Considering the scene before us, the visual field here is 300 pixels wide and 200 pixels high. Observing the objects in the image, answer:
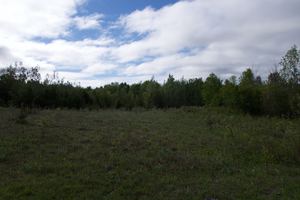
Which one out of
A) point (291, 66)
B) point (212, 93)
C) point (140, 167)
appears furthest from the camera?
point (212, 93)

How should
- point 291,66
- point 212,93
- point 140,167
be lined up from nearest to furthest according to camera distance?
point 140,167 < point 291,66 < point 212,93

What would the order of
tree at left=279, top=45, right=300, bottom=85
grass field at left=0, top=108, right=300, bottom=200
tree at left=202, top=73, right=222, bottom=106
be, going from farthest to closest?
tree at left=202, top=73, right=222, bottom=106, tree at left=279, top=45, right=300, bottom=85, grass field at left=0, top=108, right=300, bottom=200

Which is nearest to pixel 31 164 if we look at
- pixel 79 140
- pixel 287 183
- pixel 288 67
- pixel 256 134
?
pixel 79 140

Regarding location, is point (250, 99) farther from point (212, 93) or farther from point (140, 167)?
point (140, 167)

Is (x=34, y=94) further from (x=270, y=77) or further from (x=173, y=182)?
(x=173, y=182)

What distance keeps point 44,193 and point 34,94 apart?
25289 millimetres

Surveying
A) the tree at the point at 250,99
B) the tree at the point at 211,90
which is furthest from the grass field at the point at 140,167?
the tree at the point at 211,90

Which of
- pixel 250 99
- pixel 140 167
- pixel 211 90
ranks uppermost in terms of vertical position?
pixel 211 90

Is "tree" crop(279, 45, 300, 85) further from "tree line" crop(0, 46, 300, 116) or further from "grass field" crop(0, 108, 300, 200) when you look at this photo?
"grass field" crop(0, 108, 300, 200)

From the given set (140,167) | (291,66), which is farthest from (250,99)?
(140,167)

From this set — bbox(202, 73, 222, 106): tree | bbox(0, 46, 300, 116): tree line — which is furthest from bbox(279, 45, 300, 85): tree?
bbox(202, 73, 222, 106): tree

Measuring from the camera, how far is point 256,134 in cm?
1399

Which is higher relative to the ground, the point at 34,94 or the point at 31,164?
the point at 34,94

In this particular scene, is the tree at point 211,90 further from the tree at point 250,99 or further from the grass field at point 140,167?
the grass field at point 140,167
